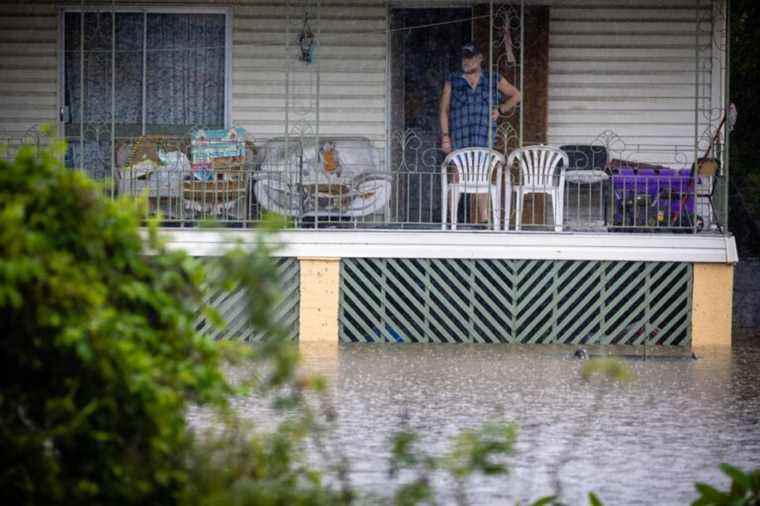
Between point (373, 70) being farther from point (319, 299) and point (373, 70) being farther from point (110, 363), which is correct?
point (110, 363)

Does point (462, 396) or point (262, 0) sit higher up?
point (262, 0)

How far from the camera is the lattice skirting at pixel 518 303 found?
15477mm

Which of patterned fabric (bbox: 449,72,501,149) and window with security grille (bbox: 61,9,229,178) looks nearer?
patterned fabric (bbox: 449,72,501,149)

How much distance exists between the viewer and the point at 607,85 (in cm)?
1720

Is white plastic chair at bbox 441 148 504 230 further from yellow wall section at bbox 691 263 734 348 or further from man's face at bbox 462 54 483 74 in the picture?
yellow wall section at bbox 691 263 734 348

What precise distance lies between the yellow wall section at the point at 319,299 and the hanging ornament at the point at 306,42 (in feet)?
8.82

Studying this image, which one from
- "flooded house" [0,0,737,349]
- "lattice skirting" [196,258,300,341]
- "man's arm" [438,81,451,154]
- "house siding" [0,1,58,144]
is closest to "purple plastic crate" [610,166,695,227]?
"flooded house" [0,0,737,349]

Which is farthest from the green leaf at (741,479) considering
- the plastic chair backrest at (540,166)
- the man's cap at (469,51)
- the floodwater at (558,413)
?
the man's cap at (469,51)

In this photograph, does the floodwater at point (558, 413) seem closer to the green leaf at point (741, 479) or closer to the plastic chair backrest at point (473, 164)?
the green leaf at point (741, 479)

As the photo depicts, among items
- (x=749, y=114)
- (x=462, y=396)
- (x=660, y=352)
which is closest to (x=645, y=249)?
(x=660, y=352)

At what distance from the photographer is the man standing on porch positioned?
16.7m

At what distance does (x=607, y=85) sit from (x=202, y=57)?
183 inches

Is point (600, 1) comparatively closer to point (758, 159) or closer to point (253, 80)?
point (253, 80)

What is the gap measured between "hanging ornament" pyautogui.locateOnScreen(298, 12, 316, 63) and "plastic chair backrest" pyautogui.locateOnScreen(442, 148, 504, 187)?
2279 millimetres
